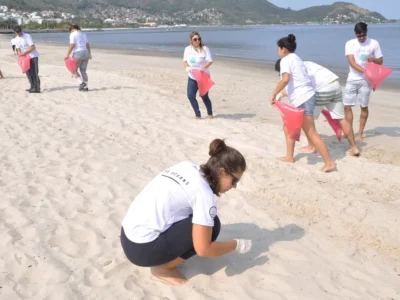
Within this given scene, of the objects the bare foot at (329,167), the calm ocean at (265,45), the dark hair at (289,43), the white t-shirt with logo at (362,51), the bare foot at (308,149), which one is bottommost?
the calm ocean at (265,45)

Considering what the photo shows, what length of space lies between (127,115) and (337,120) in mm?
3818

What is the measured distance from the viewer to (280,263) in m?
3.26

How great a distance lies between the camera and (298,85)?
16.7 feet

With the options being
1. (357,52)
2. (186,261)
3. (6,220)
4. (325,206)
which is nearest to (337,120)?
(357,52)

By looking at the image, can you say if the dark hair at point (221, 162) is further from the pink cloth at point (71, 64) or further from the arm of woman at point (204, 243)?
the pink cloth at point (71, 64)

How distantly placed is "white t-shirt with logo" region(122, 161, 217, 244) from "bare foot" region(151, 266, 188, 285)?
1.13 ft

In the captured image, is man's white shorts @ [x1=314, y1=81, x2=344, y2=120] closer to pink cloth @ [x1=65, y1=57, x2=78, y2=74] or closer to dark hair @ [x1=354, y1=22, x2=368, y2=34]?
dark hair @ [x1=354, y1=22, x2=368, y2=34]

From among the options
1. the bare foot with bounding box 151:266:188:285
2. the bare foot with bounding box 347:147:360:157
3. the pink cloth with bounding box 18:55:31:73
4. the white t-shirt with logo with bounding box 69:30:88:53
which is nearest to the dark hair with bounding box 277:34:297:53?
the bare foot with bounding box 347:147:360:157

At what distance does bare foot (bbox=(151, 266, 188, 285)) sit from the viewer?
2963 millimetres

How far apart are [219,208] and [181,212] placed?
1.50 m

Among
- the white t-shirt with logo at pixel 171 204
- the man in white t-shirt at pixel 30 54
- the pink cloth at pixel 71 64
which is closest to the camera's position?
the white t-shirt with logo at pixel 171 204

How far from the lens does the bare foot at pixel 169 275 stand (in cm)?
296

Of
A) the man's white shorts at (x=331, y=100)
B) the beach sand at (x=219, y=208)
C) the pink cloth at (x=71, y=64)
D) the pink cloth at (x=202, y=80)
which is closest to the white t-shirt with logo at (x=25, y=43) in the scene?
the pink cloth at (x=71, y=64)

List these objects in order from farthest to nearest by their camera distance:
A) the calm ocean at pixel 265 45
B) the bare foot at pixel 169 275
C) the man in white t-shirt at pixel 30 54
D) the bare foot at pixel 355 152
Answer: the calm ocean at pixel 265 45, the man in white t-shirt at pixel 30 54, the bare foot at pixel 355 152, the bare foot at pixel 169 275
